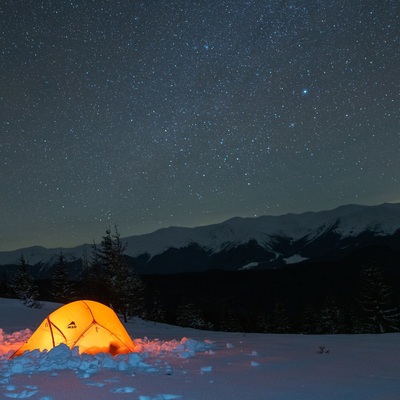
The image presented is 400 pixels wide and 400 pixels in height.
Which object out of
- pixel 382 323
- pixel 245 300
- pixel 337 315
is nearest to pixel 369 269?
pixel 382 323

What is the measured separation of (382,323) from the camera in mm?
40781

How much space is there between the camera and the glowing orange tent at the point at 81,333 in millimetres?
8781

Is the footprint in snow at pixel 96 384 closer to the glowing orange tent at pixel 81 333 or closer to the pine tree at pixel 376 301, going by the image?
the glowing orange tent at pixel 81 333

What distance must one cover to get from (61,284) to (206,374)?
4301 centimetres

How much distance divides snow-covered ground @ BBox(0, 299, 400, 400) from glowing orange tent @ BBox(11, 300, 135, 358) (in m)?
0.58

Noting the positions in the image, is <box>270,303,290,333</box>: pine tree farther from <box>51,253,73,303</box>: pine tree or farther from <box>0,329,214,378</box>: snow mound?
<box>0,329,214,378</box>: snow mound

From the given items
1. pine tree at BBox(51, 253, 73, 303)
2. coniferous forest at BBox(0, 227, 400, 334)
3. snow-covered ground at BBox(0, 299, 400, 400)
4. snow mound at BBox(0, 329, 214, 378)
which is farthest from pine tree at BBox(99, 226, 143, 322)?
snow mound at BBox(0, 329, 214, 378)

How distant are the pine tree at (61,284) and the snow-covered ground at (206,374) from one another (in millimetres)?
37629

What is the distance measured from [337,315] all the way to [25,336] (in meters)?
44.4

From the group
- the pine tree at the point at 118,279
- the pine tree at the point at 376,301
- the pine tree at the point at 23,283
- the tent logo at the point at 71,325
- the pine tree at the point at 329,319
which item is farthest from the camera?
the pine tree at the point at 329,319

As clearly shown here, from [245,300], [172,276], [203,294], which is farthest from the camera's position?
[172,276]

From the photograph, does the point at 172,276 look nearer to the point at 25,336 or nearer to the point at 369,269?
the point at 369,269

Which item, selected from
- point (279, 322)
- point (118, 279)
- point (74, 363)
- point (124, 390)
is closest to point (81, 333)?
point (74, 363)

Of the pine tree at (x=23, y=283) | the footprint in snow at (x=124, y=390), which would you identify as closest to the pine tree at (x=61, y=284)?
the pine tree at (x=23, y=283)
